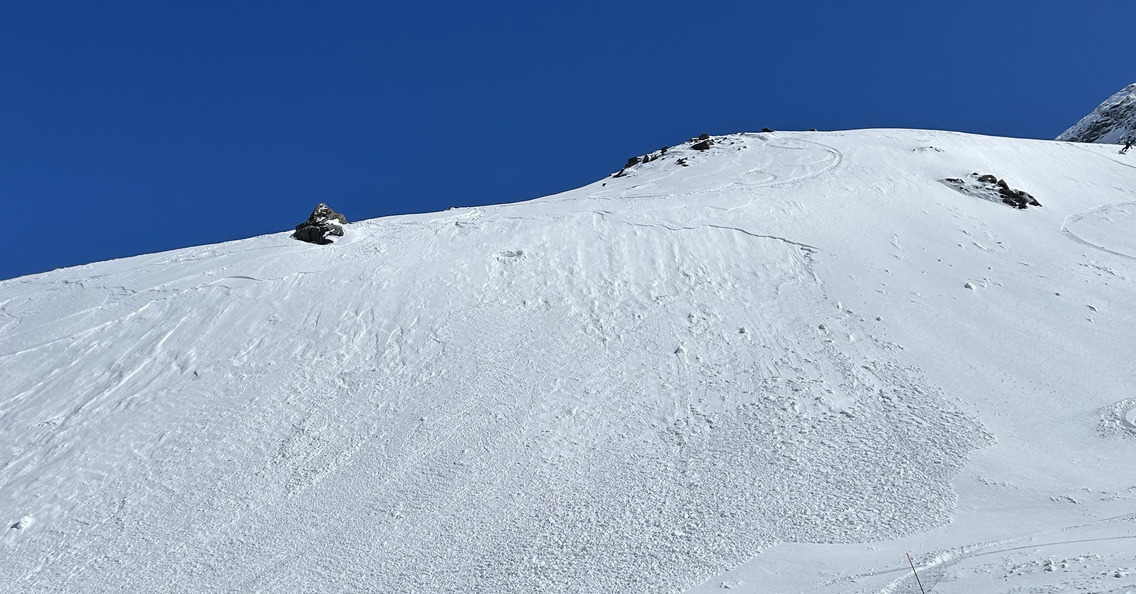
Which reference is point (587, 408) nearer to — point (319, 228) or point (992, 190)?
point (319, 228)

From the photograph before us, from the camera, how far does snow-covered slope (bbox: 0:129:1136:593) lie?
39.3 feet

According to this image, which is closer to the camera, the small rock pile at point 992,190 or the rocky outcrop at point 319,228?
the rocky outcrop at point 319,228

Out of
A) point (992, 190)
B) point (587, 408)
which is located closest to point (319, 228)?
point (587, 408)

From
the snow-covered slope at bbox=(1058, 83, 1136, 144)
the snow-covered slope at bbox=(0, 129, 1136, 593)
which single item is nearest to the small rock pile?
the snow-covered slope at bbox=(0, 129, 1136, 593)

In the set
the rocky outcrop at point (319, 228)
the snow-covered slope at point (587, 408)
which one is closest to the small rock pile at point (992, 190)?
the snow-covered slope at point (587, 408)

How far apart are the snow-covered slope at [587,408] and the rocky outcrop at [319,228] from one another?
1.70ft

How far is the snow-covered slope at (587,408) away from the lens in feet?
39.3

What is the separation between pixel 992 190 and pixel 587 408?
20428mm

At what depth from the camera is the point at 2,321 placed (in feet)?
64.7

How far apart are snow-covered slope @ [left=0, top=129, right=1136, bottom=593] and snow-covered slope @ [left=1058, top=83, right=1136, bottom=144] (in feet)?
157

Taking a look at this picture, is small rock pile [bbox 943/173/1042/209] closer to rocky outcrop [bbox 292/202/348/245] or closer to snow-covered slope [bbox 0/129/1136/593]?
snow-covered slope [bbox 0/129/1136/593]

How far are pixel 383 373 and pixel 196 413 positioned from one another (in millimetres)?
3821

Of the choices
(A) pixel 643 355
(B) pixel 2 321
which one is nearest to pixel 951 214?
(A) pixel 643 355

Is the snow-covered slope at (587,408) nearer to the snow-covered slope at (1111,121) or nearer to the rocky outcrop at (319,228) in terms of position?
the rocky outcrop at (319,228)
